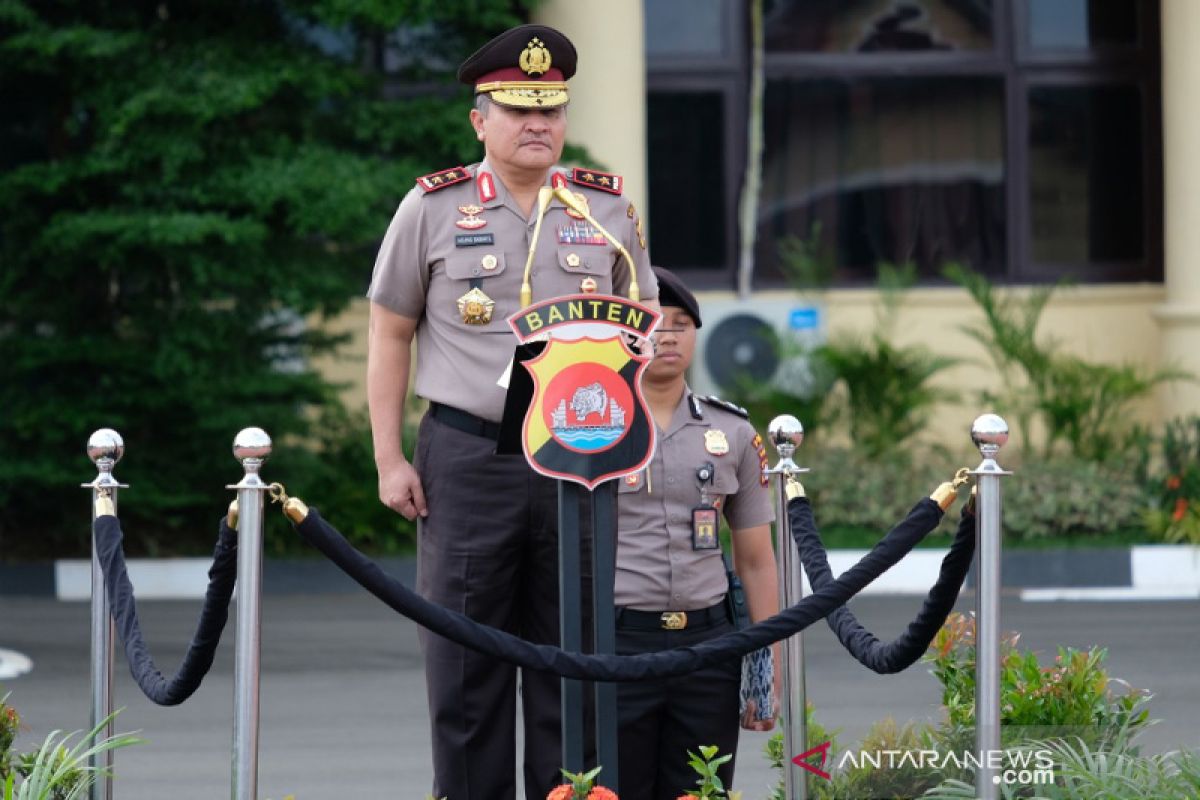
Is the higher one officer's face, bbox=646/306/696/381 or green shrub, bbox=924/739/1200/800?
officer's face, bbox=646/306/696/381

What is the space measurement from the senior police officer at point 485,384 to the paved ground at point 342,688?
4.01ft

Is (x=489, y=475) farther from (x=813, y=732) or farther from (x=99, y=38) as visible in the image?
(x=99, y=38)

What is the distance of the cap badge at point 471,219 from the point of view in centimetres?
486

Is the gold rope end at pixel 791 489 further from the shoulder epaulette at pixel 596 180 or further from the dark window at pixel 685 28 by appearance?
the dark window at pixel 685 28

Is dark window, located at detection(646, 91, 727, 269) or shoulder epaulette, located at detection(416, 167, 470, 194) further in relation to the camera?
dark window, located at detection(646, 91, 727, 269)

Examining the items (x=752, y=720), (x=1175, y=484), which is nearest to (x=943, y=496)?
(x=752, y=720)

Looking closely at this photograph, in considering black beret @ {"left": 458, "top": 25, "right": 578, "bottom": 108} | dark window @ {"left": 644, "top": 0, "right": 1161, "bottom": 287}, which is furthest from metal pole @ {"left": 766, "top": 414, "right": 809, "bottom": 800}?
dark window @ {"left": 644, "top": 0, "right": 1161, "bottom": 287}

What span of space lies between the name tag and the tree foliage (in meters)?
5.59

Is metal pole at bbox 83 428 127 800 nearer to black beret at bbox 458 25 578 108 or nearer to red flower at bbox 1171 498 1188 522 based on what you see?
black beret at bbox 458 25 578 108

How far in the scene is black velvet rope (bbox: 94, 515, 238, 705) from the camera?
4.39 meters

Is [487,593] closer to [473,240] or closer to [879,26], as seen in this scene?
[473,240]

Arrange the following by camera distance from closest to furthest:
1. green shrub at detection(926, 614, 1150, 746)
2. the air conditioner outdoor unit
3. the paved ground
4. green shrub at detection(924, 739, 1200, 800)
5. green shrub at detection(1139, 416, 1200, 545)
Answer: green shrub at detection(924, 739, 1200, 800) → green shrub at detection(926, 614, 1150, 746) → the paved ground → green shrub at detection(1139, 416, 1200, 545) → the air conditioner outdoor unit

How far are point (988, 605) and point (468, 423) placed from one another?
1279mm

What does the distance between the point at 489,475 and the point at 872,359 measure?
7.66m
